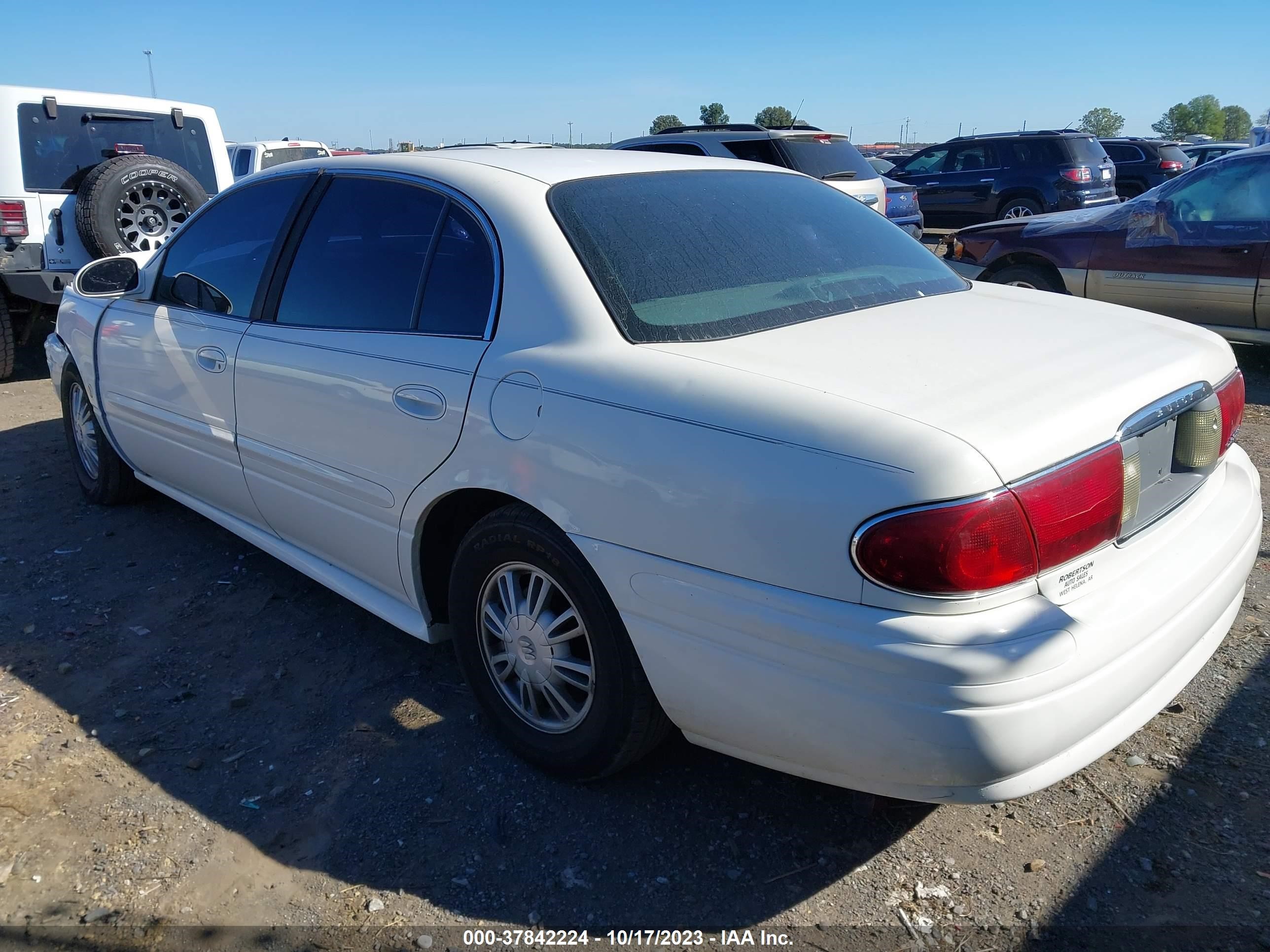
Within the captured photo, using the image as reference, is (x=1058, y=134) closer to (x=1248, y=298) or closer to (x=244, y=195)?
(x=1248, y=298)

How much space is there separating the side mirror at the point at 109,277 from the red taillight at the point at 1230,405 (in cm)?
414

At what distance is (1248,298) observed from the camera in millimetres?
6492

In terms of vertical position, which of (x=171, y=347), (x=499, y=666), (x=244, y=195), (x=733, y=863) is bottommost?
(x=733, y=863)

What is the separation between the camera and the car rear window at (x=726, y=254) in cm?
256

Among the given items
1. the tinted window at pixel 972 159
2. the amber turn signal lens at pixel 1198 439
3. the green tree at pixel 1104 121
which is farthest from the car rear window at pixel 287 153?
the green tree at pixel 1104 121

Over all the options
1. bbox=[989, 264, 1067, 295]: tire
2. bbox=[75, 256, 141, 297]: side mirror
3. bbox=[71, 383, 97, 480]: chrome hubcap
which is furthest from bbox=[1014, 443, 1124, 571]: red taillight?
bbox=[989, 264, 1067, 295]: tire

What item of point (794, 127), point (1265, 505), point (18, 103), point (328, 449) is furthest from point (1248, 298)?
point (18, 103)

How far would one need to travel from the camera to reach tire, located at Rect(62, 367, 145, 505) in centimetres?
482

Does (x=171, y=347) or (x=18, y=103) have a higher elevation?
(x=18, y=103)

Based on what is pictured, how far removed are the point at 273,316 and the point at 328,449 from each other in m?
0.64

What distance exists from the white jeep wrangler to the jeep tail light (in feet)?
22.9

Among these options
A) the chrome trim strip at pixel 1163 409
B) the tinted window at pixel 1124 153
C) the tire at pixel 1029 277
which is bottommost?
the tire at pixel 1029 277

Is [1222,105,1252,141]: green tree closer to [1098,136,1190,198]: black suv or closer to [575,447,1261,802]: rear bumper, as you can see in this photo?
[1098,136,1190,198]: black suv

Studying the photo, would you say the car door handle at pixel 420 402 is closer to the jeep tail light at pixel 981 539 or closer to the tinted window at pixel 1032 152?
the jeep tail light at pixel 981 539
